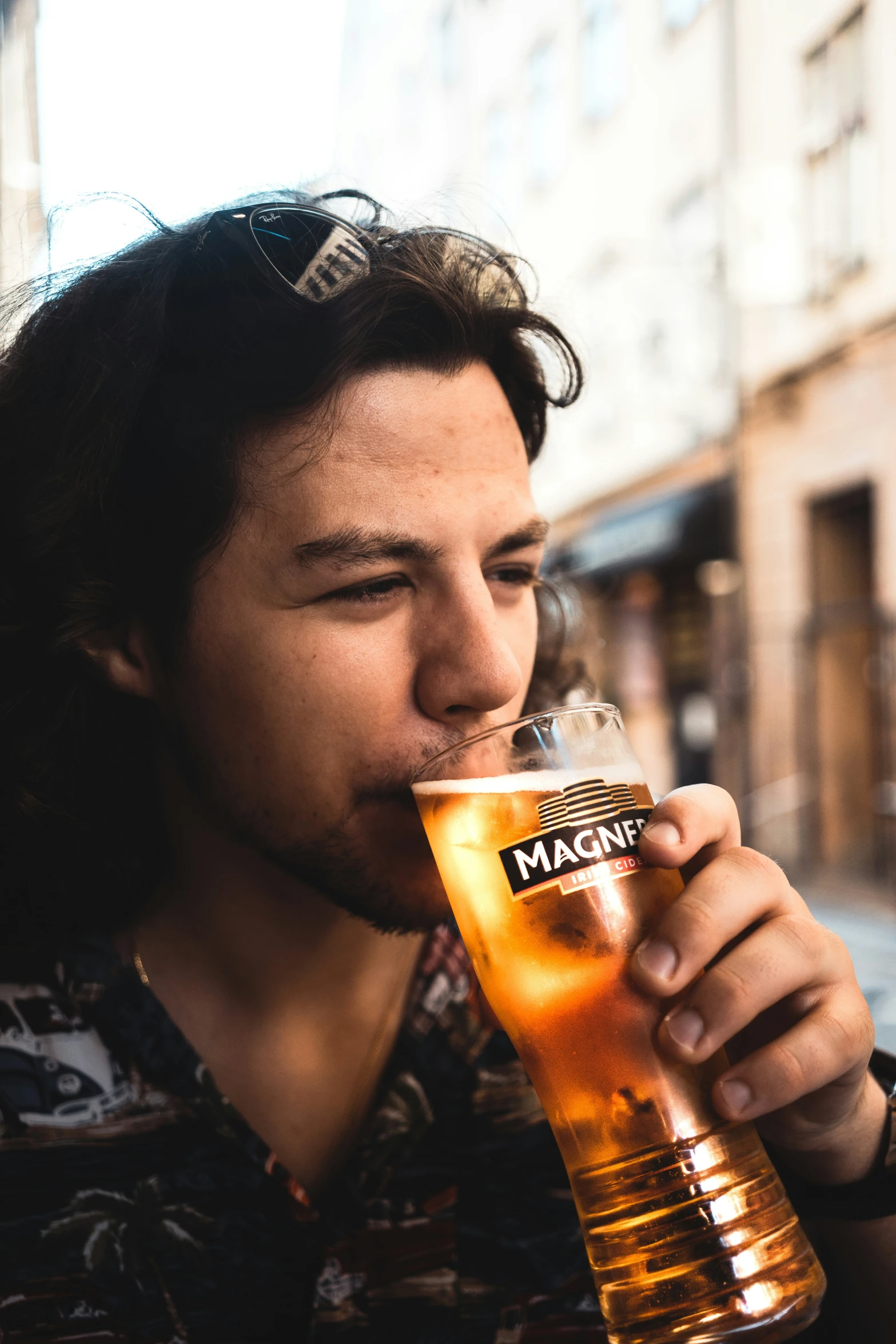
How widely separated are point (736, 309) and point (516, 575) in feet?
22.9

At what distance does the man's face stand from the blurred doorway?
629 centimetres

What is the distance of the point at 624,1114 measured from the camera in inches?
32.7

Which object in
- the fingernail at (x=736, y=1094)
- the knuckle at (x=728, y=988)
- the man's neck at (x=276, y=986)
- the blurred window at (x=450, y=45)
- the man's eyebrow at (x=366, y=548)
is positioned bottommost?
the man's neck at (x=276, y=986)

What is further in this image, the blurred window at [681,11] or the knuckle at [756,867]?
the blurred window at [681,11]

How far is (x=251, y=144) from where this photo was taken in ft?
6.40

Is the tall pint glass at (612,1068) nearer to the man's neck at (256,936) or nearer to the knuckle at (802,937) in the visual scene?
the knuckle at (802,937)

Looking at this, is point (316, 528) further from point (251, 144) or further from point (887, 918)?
point (887, 918)

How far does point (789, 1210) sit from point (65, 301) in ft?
4.76

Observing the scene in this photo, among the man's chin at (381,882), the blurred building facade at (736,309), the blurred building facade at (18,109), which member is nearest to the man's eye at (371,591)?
the man's chin at (381,882)

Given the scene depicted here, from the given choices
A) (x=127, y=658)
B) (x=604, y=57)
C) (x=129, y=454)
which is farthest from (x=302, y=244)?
(x=604, y=57)

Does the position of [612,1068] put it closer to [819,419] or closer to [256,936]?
[256,936]

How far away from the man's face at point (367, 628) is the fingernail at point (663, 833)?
26 centimetres

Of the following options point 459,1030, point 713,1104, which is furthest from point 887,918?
point 713,1104

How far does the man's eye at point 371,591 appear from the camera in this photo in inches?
44.9
